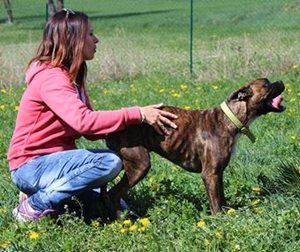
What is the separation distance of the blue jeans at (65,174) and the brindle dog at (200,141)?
150 millimetres

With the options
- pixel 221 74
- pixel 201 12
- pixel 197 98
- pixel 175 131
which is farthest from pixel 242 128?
pixel 201 12

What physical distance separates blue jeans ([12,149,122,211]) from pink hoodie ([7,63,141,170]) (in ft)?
0.36

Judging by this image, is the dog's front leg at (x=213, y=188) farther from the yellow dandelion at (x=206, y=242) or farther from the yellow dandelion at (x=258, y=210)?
the yellow dandelion at (x=206, y=242)

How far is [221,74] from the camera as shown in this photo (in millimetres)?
12750

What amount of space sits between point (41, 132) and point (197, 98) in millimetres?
5130

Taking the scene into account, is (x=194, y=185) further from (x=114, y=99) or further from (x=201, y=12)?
(x=201, y=12)

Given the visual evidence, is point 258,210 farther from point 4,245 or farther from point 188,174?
point 4,245

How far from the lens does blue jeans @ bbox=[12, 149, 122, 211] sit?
Answer: 516cm

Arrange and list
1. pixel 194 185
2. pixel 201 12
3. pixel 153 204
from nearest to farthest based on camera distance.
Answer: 1. pixel 153 204
2. pixel 194 185
3. pixel 201 12

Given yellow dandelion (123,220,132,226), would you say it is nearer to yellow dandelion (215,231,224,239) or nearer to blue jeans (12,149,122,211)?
blue jeans (12,149,122,211)

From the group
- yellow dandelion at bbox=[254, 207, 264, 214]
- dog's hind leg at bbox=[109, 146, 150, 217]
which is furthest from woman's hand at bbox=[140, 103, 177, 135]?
yellow dandelion at bbox=[254, 207, 264, 214]

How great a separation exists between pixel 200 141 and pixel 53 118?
3.43 ft

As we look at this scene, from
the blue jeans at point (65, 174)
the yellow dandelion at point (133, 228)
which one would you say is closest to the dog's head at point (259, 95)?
the blue jeans at point (65, 174)

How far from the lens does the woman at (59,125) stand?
5.08 meters
